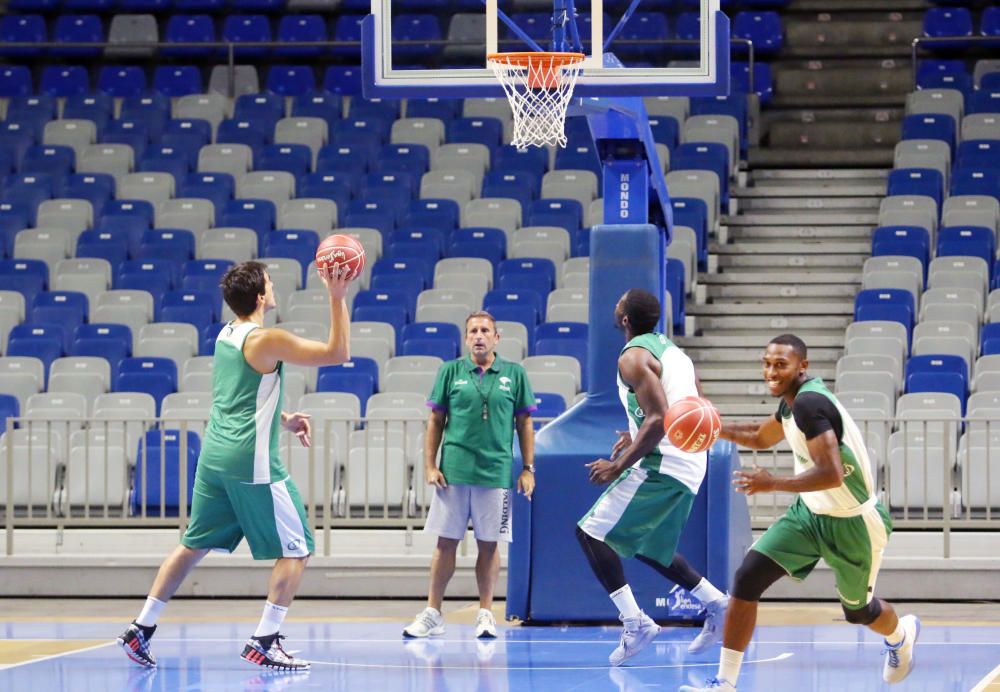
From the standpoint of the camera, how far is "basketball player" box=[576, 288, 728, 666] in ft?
28.3

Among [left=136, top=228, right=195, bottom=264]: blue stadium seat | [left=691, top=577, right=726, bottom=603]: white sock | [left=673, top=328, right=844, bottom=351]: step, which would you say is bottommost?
[left=691, top=577, right=726, bottom=603]: white sock

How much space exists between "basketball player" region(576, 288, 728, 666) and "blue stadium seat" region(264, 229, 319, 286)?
28.9ft

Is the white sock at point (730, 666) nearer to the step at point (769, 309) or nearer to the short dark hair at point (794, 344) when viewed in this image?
the short dark hair at point (794, 344)

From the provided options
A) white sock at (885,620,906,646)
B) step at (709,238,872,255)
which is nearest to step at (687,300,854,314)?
step at (709,238,872,255)

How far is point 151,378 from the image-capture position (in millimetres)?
15133

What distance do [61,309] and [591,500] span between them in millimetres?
8066

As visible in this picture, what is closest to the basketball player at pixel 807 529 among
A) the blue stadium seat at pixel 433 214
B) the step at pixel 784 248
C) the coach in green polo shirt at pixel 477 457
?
the coach in green polo shirt at pixel 477 457

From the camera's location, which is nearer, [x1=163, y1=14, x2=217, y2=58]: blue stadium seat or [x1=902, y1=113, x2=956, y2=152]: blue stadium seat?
[x1=902, y1=113, x2=956, y2=152]: blue stadium seat

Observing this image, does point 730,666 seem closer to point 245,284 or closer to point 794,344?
point 794,344

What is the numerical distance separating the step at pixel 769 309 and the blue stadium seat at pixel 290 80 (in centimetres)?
761

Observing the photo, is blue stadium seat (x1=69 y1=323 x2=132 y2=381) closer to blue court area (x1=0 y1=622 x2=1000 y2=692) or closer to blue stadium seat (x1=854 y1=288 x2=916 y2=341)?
blue court area (x1=0 y1=622 x2=1000 y2=692)

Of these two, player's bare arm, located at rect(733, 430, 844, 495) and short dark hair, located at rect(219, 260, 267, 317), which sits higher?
short dark hair, located at rect(219, 260, 267, 317)

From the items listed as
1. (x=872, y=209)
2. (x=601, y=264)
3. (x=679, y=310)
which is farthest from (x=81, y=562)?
(x=872, y=209)

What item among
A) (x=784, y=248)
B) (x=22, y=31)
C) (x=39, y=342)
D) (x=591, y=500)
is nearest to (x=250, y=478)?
(x=591, y=500)
